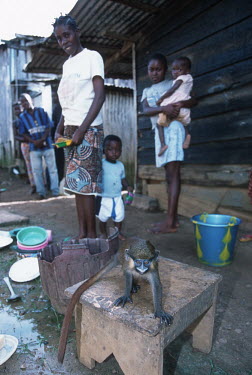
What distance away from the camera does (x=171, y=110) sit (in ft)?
11.2

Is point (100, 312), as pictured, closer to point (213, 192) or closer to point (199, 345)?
point (199, 345)

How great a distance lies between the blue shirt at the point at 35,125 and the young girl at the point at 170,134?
328 cm

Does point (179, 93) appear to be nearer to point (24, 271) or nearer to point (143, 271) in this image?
point (24, 271)

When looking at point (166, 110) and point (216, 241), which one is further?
point (166, 110)

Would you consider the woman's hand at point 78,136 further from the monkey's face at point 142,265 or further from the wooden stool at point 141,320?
the monkey's face at point 142,265

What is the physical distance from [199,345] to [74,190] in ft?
5.23

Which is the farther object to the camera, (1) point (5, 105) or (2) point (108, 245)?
(1) point (5, 105)

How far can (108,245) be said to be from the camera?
80.8 inches

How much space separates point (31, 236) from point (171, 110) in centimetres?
211

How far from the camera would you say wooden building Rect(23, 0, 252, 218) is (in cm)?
366

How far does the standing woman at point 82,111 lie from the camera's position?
99.5 inches

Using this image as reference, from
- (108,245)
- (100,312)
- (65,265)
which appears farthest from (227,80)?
(100,312)

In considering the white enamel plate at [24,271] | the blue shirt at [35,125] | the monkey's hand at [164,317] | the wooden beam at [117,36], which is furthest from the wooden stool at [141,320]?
the blue shirt at [35,125]

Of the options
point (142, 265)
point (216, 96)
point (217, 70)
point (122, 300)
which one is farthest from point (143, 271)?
point (217, 70)
